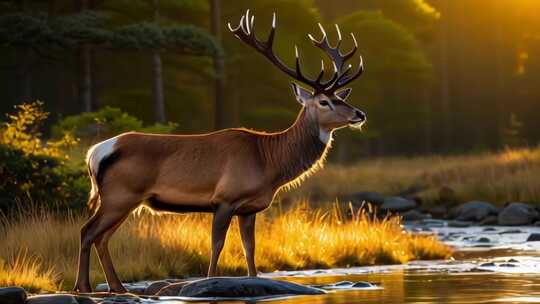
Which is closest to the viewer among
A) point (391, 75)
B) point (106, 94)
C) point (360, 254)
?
point (360, 254)

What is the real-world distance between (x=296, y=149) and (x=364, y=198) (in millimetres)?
19719

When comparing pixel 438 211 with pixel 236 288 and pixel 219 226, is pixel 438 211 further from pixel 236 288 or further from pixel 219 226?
pixel 236 288

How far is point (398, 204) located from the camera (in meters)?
31.4

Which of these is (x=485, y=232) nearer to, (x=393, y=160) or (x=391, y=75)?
(x=393, y=160)

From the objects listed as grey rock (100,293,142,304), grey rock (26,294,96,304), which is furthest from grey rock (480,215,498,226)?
grey rock (26,294,96,304)

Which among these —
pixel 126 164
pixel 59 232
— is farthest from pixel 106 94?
pixel 126 164

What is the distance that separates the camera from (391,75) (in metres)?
54.1

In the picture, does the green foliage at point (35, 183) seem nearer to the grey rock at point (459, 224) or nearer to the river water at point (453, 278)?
the river water at point (453, 278)

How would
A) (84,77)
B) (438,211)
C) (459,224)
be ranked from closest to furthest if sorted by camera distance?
(459,224) → (438,211) → (84,77)

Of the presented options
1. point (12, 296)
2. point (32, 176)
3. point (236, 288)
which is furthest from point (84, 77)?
point (12, 296)

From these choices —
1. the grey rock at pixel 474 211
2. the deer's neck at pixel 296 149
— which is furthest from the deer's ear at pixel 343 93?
the grey rock at pixel 474 211

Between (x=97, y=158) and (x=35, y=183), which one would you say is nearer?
(x=97, y=158)

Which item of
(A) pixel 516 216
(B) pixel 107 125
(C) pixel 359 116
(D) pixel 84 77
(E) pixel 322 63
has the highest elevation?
(D) pixel 84 77

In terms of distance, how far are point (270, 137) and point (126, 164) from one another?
166cm
